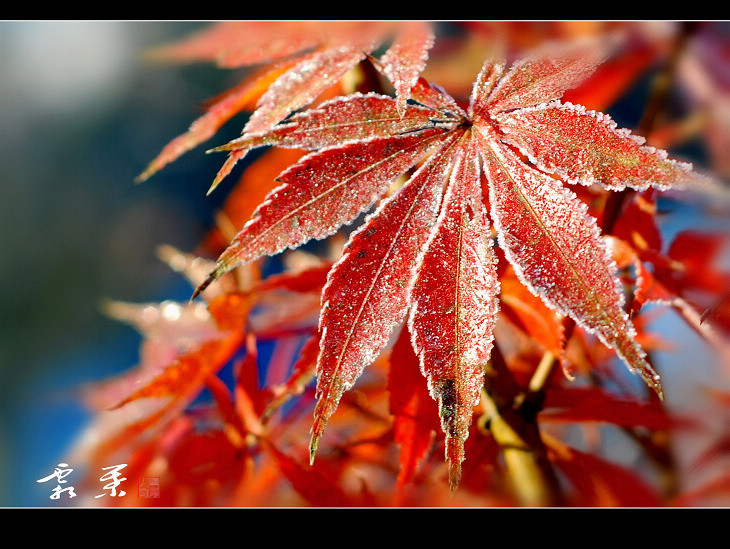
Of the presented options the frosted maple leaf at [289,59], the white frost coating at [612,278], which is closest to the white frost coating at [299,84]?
the frosted maple leaf at [289,59]

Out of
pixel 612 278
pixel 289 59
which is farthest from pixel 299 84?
pixel 612 278

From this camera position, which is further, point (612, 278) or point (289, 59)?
point (289, 59)

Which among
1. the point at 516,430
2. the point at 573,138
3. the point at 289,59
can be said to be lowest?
the point at 516,430

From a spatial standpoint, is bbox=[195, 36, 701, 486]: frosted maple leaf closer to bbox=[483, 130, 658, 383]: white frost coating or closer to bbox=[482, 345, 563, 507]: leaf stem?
bbox=[483, 130, 658, 383]: white frost coating

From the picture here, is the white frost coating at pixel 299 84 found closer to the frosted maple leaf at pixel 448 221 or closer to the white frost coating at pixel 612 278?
the frosted maple leaf at pixel 448 221

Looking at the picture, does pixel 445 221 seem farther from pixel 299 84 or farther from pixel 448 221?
pixel 299 84

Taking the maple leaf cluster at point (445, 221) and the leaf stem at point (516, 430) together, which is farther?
the leaf stem at point (516, 430)

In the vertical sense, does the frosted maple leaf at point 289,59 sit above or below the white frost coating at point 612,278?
above

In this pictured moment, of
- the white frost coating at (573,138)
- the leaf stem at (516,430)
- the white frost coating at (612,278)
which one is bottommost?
the leaf stem at (516,430)

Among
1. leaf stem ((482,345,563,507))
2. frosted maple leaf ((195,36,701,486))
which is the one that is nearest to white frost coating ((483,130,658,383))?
frosted maple leaf ((195,36,701,486))
